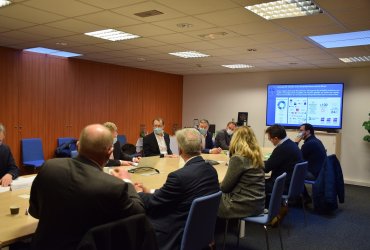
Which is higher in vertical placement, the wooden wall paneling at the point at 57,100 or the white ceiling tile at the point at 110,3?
the white ceiling tile at the point at 110,3

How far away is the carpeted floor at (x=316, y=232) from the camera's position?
385 centimetres

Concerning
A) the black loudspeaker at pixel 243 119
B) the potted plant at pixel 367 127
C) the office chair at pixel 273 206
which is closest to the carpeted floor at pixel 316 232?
the office chair at pixel 273 206

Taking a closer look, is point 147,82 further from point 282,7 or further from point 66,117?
point 282,7

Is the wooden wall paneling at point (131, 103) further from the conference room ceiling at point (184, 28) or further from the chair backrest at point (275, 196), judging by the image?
the chair backrest at point (275, 196)


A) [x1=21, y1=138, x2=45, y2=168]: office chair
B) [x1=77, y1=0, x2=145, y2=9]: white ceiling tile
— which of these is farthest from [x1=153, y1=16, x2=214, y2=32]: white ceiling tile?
[x1=21, y1=138, x2=45, y2=168]: office chair

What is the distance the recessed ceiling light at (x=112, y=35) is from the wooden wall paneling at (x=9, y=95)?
6.98 ft

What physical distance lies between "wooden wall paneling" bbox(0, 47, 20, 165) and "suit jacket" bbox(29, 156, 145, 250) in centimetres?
508

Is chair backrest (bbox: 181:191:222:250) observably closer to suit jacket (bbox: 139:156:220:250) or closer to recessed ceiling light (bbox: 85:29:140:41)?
suit jacket (bbox: 139:156:220:250)

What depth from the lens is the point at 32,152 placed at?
6379mm

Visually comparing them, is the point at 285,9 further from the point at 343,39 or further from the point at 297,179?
the point at 343,39

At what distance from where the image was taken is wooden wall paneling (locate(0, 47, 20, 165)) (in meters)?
6.00

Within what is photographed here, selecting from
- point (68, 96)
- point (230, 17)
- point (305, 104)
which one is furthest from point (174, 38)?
point (305, 104)

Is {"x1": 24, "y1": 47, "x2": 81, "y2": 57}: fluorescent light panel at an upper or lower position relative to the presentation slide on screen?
upper

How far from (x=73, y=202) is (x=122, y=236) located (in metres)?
0.28
